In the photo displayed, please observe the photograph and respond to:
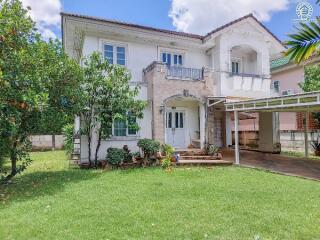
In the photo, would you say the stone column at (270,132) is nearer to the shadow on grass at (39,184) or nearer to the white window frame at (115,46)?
the white window frame at (115,46)

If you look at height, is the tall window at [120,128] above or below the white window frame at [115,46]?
below

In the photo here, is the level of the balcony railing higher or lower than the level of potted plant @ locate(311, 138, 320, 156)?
higher

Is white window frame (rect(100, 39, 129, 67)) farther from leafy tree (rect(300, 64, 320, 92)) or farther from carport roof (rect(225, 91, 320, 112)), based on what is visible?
leafy tree (rect(300, 64, 320, 92))

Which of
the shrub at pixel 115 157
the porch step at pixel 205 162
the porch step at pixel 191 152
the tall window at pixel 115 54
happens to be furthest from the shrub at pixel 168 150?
the tall window at pixel 115 54

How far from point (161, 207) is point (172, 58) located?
13.5m

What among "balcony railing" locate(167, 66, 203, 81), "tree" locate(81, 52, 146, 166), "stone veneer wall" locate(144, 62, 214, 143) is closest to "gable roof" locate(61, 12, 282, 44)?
"balcony railing" locate(167, 66, 203, 81)

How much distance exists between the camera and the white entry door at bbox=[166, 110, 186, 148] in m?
19.4

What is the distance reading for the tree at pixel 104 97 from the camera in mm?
14945

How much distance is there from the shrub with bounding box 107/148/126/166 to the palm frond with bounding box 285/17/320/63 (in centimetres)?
1146

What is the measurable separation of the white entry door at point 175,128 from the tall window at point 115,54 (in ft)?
15.1

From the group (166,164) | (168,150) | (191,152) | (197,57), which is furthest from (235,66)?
(166,164)

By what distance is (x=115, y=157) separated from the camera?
1516 centimetres

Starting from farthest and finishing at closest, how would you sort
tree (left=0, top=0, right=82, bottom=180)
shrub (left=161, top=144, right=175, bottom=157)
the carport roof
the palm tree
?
shrub (left=161, top=144, right=175, bottom=157), the carport roof, tree (left=0, top=0, right=82, bottom=180), the palm tree

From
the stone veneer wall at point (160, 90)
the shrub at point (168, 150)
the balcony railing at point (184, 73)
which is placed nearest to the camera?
the shrub at point (168, 150)
